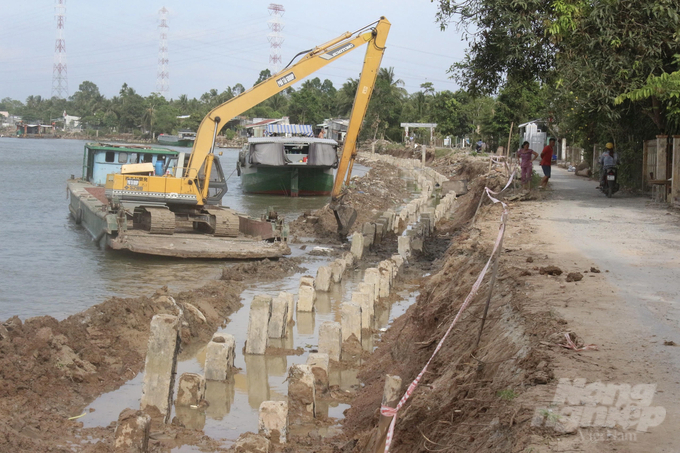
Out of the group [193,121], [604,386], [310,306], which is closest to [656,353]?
[604,386]

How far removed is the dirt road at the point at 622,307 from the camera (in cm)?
385

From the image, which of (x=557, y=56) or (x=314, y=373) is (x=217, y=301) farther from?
(x=557, y=56)

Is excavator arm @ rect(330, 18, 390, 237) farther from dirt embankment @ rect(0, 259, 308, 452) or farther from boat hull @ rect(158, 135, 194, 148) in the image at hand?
boat hull @ rect(158, 135, 194, 148)

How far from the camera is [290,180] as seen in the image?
35844 millimetres

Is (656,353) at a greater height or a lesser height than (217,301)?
greater

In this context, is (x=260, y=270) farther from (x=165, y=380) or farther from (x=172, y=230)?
(x=165, y=380)

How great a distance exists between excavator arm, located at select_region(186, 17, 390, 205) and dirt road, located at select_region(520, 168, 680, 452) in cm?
665

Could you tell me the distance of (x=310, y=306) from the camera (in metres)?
11.2

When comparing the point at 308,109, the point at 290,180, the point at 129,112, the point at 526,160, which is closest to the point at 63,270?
the point at 526,160

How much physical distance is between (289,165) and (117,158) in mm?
11793

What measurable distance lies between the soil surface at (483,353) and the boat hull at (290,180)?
886 inches

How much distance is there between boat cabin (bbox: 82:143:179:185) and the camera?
21359 millimetres

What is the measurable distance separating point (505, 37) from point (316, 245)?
24.1ft

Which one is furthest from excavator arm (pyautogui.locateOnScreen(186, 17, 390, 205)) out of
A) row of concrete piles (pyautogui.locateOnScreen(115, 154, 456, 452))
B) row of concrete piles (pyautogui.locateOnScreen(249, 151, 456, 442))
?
row of concrete piles (pyautogui.locateOnScreen(115, 154, 456, 452))
